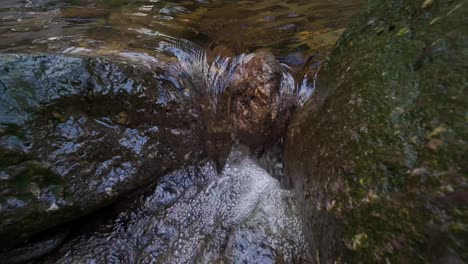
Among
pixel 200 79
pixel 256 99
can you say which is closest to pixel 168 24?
pixel 200 79

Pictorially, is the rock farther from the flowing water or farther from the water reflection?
the water reflection

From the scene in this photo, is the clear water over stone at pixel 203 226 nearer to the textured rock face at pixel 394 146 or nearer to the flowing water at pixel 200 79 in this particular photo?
the flowing water at pixel 200 79

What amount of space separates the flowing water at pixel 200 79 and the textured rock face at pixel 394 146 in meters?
0.50

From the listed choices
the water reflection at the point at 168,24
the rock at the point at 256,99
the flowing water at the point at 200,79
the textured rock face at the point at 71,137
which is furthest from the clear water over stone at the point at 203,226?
the water reflection at the point at 168,24

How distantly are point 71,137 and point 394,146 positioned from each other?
2.02 m

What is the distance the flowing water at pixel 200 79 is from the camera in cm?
246

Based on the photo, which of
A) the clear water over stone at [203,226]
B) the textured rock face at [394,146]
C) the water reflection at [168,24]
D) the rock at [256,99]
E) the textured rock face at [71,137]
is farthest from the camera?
the water reflection at [168,24]

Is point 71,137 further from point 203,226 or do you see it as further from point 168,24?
point 168,24

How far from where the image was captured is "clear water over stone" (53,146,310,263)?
2.39 meters

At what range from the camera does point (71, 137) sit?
2275 mm

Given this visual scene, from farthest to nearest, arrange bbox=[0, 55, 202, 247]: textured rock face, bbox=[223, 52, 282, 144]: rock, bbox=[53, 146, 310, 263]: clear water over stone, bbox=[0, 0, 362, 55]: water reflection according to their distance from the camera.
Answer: bbox=[0, 0, 362, 55]: water reflection → bbox=[223, 52, 282, 144]: rock → bbox=[53, 146, 310, 263]: clear water over stone → bbox=[0, 55, 202, 247]: textured rock face

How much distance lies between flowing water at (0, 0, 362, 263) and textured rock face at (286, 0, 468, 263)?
50 cm

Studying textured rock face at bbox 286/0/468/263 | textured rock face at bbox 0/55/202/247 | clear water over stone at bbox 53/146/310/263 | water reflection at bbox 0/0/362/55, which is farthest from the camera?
water reflection at bbox 0/0/362/55

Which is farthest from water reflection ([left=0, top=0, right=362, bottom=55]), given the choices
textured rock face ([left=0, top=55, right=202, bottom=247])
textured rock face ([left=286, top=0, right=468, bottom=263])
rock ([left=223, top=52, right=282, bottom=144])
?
textured rock face ([left=286, top=0, right=468, bottom=263])
